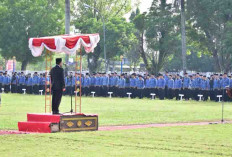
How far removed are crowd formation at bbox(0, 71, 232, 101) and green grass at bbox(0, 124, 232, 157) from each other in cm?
2006

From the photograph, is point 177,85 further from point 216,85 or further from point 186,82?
point 216,85

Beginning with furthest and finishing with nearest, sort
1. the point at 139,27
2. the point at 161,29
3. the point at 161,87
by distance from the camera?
the point at 139,27 → the point at 161,29 → the point at 161,87

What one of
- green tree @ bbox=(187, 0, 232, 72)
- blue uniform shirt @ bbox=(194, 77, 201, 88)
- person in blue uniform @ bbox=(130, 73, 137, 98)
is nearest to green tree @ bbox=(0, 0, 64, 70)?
green tree @ bbox=(187, 0, 232, 72)

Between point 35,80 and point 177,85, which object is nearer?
point 177,85

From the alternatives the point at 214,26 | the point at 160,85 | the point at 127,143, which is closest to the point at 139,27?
the point at 214,26

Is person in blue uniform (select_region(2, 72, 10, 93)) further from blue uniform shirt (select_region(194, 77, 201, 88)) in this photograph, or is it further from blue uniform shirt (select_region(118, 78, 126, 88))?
blue uniform shirt (select_region(194, 77, 201, 88))

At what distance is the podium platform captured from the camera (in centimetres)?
1923

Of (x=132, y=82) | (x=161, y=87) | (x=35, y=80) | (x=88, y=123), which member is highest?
(x=35, y=80)

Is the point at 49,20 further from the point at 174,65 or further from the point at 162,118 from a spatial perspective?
the point at 162,118

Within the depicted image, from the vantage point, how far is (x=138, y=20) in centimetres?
6388

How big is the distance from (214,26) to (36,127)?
1684 inches

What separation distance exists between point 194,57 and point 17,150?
8392 centimetres

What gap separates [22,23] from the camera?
7250 cm

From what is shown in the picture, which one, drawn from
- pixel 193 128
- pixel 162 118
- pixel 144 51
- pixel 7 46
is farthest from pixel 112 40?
pixel 193 128
